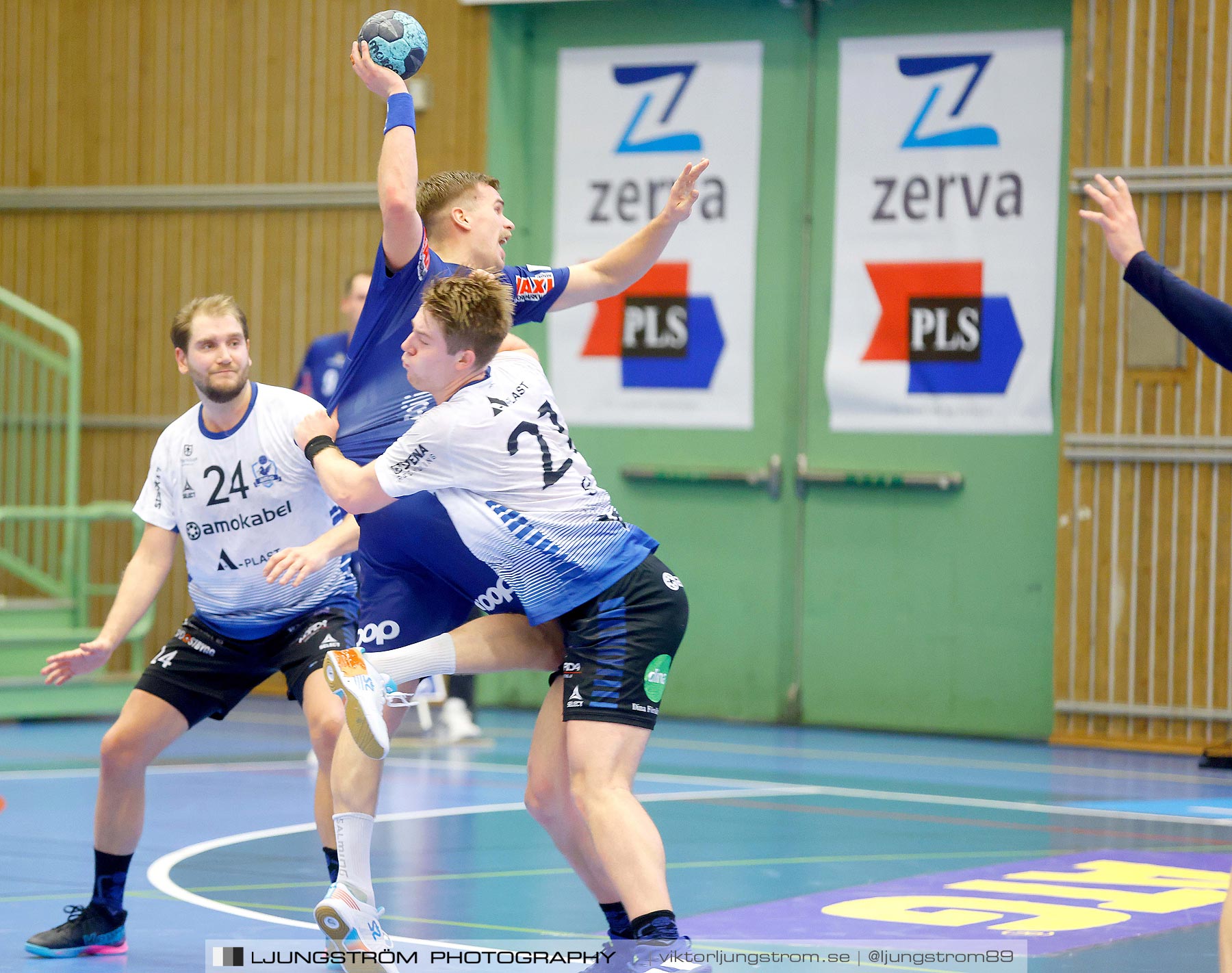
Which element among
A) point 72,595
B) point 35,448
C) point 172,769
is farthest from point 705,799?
point 35,448

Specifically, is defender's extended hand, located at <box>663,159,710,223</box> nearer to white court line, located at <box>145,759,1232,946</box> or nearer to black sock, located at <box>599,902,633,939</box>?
black sock, located at <box>599,902,633,939</box>

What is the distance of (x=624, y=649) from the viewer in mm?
4594

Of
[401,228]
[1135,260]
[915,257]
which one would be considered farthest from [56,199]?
[1135,260]

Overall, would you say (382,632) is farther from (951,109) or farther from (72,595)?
(72,595)

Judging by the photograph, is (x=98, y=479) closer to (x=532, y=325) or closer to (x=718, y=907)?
(x=532, y=325)

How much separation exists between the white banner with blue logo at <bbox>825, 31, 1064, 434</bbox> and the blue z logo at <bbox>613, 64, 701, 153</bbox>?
3.37 ft

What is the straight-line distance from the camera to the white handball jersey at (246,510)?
5.66 meters

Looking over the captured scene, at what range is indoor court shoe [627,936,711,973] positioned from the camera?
13.9 feet

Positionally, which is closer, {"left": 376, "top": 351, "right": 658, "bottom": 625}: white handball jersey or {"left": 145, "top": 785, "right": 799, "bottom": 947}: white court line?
{"left": 376, "top": 351, "right": 658, "bottom": 625}: white handball jersey

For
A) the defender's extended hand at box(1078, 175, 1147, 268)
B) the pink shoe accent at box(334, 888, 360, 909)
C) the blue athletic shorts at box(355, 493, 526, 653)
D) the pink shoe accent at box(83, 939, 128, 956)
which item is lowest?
the pink shoe accent at box(83, 939, 128, 956)

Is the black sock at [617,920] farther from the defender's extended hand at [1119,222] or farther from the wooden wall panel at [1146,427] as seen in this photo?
the wooden wall panel at [1146,427]

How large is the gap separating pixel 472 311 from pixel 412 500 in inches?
22.4

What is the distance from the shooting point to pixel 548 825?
4.90m

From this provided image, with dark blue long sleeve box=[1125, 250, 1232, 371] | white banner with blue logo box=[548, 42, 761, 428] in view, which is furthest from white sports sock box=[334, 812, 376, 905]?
white banner with blue logo box=[548, 42, 761, 428]
